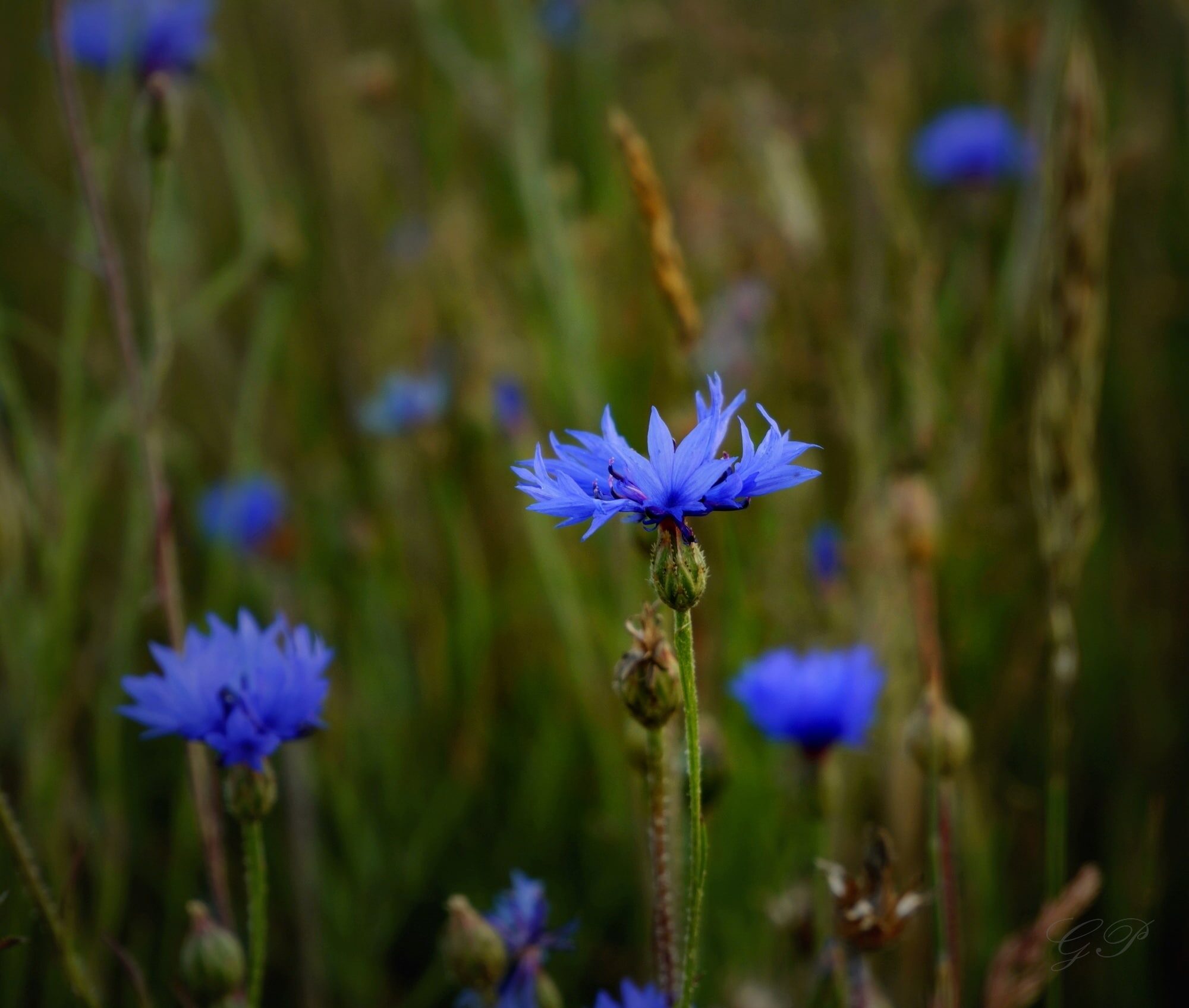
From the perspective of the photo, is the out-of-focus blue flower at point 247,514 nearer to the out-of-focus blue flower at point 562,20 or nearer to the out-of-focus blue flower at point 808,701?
the out-of-focus blue flower at point 808,701

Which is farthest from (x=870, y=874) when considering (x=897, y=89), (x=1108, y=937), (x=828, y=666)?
(x=897, y=89)

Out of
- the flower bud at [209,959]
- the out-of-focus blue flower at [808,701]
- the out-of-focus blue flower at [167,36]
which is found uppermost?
the out-of-focus blue flower at [167,36]

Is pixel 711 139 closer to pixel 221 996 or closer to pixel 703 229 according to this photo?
pixel 703 229

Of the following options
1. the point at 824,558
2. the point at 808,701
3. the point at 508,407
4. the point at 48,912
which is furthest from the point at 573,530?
the point at 48,912

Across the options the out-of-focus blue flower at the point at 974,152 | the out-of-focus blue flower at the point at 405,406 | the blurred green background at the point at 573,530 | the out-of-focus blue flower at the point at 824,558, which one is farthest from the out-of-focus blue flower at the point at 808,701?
the out-of-focus blue flower at the point at 974,152

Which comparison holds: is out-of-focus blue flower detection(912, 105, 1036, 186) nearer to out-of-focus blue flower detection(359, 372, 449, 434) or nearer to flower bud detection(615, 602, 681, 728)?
out-of-focus blue flower detection(359, 372, 449, 434)

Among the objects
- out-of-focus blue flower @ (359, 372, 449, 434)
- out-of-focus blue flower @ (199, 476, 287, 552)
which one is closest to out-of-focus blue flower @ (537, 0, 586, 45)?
out-of-focus blue flower @ (359, 372, 449, 434)

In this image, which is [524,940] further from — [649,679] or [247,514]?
[247,514]
